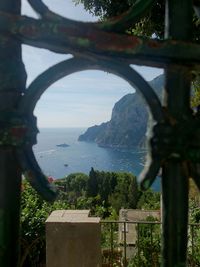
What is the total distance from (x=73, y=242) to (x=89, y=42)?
344 centimetres

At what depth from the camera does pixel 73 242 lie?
12.9 ft

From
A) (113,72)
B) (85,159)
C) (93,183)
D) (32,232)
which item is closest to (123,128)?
(85,159)

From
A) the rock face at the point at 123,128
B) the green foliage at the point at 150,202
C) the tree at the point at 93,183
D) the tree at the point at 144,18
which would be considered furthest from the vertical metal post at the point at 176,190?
the rock face at the point at 123,128

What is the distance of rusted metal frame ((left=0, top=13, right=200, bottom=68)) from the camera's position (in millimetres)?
712

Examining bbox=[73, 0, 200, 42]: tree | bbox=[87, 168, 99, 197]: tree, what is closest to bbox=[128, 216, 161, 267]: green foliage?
bbox=[73, 0, 200, 42]: tree

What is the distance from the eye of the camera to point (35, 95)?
727 millimetres

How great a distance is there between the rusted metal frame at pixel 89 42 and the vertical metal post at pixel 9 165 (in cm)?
4

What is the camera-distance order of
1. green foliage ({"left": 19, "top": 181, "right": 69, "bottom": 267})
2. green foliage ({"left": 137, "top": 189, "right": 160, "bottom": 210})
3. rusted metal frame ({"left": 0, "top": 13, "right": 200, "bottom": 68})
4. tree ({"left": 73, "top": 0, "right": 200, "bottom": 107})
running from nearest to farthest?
rusted metal frame ({"left": 0, "top": 13, "right": 200, "bottom": 68}), tree ({"left": 73, "top": 0, "right": 200, "bottom": 107}), green foliage ({"left": 19, "top": 181, "right": 69, "bottom": 267}), green foliage ({"left": 137, "top": 189, "right": 160, "bottom": 210})

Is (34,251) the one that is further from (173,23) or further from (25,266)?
(173,23)

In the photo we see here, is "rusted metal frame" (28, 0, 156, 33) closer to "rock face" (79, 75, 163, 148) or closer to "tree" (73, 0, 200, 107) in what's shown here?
"tree" (73, 0, 200, 107)

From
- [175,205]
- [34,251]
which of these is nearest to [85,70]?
[175,205]

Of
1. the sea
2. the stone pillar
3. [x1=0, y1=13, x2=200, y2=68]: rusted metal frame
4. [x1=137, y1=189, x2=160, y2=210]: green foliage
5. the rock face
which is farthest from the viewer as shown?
the rock face

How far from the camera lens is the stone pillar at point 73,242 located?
3.91 m

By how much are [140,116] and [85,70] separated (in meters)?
85.0
